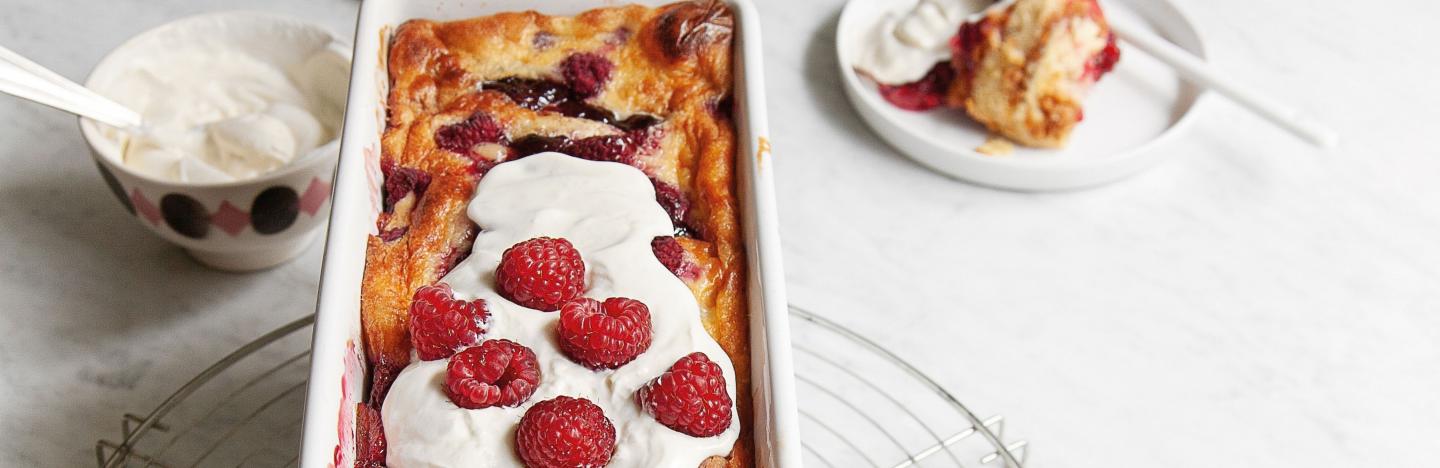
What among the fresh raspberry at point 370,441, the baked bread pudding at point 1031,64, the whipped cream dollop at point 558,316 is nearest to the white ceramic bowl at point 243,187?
the whipped cream dollop at point 558,316

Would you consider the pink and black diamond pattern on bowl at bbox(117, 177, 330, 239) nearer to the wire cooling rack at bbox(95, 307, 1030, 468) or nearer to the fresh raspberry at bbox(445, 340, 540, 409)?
the wire cooling rack at bbox(95, 307, 1030, 468)

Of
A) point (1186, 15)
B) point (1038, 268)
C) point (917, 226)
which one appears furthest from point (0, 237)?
point (1186, 15)

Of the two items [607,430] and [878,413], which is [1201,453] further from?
[607,430]

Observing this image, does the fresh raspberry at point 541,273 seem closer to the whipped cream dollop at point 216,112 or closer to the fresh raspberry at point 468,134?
the fresh raspberry at point 468,134

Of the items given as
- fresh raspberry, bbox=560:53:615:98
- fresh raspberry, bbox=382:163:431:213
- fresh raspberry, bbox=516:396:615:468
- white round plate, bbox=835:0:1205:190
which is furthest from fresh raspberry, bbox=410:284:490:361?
white round plate, bbox=835:0:1205:190

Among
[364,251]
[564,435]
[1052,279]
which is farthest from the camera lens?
[1052,279]

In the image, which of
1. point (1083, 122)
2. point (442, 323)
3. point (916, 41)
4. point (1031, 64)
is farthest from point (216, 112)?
point (1083, 122)

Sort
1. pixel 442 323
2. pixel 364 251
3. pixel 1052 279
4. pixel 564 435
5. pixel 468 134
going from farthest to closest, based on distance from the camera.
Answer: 1. pixel 1052 279
2. pixel 468 134
3. pixel 364 251
4. pixel 442 323
5. pixel 564 435

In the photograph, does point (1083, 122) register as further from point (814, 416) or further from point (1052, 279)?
point (814, 416)
